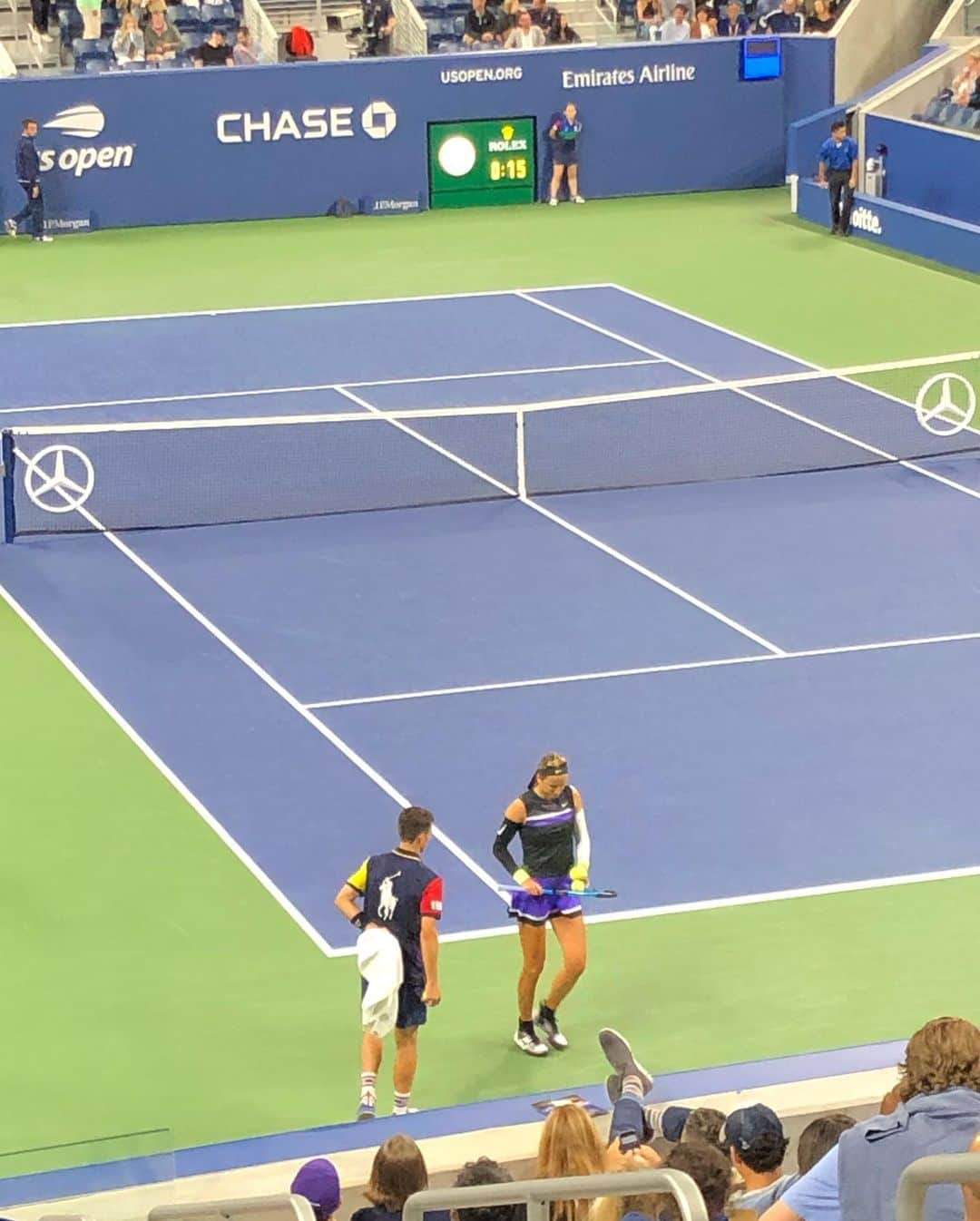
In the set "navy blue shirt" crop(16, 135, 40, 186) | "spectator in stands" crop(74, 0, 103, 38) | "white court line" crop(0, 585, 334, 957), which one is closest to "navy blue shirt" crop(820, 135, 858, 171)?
"navy blue shirt" crop(16, 135, 40, 186)

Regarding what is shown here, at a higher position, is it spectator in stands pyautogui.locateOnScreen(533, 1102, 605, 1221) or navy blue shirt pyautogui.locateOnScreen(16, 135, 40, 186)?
spectator in stands pyautogui.locateOnScreen(533, 1102, 605, 1221)

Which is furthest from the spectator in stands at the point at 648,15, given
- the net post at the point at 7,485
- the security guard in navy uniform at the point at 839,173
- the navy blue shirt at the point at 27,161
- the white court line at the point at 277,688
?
the net post at the point at 7,485

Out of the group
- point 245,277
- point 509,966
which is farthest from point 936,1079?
point 245,277

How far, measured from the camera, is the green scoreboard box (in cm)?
4075

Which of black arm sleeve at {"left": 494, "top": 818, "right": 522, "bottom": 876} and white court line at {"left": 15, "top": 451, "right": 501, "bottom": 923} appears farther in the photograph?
white court line at {"left": 15, "top": 451, "right": 501, "bottom": 923}

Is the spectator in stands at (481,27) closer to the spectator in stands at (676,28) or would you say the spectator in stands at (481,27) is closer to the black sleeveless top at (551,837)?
the spectator in stands at (676,28)

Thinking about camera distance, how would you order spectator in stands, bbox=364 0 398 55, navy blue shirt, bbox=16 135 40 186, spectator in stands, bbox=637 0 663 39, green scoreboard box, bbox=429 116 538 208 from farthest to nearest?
spectator in stands, bbox=637 0 663 39 < spectator in stands, bbox=364 0 398 55 < green scoreboard box, bbox=429 116 538 208 < navy blue shirt, bbox=16 135 40 186

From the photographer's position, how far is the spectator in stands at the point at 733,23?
139 feet

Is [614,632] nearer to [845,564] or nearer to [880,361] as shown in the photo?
[845,564]

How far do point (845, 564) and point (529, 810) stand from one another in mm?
9149

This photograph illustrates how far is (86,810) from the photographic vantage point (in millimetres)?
15883

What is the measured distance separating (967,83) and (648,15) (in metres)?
7.92

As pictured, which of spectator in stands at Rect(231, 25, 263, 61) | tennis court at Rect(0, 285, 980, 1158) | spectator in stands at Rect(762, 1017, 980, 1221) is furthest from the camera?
spectator in stands at Rect(231, 25, 263, 61)

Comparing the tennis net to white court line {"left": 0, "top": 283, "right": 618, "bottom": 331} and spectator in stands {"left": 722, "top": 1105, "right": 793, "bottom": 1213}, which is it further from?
spectator in stands {"left": 722, "top": 1105, "right": 793, "bottom": 1213}
